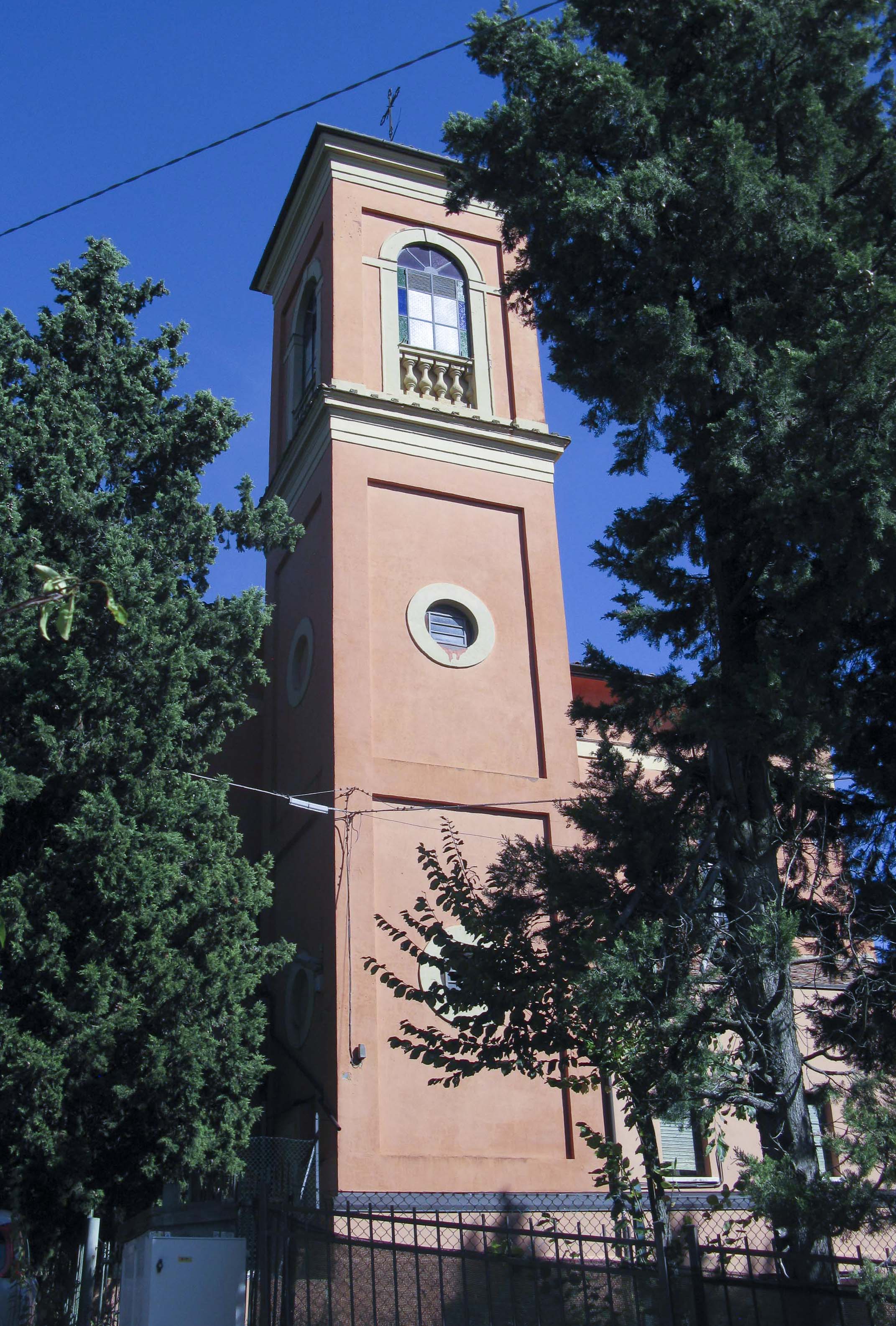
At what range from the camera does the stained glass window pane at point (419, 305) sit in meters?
17.8

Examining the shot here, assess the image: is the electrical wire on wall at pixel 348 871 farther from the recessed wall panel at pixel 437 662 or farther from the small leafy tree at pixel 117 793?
the small leafy tree at pixel 117 793

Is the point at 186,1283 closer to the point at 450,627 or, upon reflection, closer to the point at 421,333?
the point at 450,627

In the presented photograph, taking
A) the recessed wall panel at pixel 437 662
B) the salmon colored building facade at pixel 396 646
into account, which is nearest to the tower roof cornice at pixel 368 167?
the salmon colored building facade at pixel 396 646

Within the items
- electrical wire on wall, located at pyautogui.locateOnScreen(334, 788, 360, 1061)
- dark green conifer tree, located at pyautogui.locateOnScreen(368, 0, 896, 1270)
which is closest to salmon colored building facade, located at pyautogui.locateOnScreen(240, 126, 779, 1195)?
electrical wire on wall, located at pyautogui.locateOnScreen(334, 788, 360, 1061)

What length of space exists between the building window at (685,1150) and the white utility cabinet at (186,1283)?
6293mm

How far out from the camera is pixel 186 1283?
8805 mm

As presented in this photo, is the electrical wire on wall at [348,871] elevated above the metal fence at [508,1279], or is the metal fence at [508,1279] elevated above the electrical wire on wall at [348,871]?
the electrical wire on wall at [348,871]

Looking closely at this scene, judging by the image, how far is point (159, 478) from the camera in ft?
43.3

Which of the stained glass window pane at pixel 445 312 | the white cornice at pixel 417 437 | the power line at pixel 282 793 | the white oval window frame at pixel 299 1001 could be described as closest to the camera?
the power line at pixel 282 793

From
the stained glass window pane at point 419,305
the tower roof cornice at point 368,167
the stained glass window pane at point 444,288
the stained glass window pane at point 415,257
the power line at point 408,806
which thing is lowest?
the power line at point 408,806

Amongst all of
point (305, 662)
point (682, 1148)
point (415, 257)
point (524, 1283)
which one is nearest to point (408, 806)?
point (305, 662)

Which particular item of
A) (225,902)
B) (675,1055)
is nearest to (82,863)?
(225,902)

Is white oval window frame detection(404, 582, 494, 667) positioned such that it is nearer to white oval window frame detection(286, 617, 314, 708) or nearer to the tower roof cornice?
white oval window frame detection(286, 617, 314, 708)

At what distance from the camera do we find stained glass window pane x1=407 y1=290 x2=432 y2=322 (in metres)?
17.8
